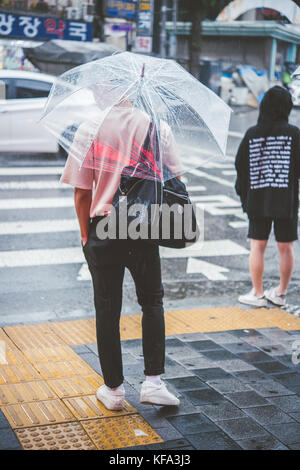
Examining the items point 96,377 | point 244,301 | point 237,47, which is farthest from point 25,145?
point 237,47

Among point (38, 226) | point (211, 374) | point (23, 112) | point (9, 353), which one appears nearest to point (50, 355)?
point (9, 353)

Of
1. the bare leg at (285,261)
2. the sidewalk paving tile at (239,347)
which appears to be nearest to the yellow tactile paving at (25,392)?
the sidewalk paving tile at (239,347)

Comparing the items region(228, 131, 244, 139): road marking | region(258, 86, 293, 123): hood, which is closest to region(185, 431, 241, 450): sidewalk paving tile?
region(258, 86, 293, 123): hood

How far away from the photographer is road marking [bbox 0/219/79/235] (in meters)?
8.42

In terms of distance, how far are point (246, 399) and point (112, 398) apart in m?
0.76

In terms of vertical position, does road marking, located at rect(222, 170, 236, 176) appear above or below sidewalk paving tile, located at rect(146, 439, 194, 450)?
below

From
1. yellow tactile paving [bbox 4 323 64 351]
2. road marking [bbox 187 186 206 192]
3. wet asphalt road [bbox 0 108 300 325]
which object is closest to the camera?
yellow tactile paving [bbox 4 323 64 351]

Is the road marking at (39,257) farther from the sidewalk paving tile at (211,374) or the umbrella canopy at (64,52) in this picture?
the umbrella canopy at (64,52)

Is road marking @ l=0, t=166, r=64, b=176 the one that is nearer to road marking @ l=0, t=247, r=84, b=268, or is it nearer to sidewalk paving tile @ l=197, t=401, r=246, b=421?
road marking @ l=0, t=247, r=84, b=268

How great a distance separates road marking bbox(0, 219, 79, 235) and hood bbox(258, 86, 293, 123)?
398 cm

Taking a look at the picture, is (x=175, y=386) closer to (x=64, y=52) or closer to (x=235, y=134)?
(x=64, y=52)

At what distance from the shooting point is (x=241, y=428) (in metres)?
3.19
